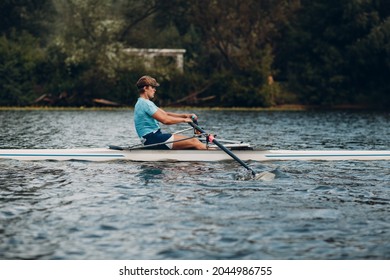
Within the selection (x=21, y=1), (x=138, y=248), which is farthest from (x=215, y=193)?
(x=21, y=1)

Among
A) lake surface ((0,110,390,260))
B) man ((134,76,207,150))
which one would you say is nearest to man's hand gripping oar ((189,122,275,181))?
lake surface ((0,110,390,260))

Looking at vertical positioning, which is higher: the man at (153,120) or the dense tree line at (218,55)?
the dense tree line at (218,55)

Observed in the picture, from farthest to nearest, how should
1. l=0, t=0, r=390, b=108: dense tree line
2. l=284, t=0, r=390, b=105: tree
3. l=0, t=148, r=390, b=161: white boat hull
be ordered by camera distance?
l=284, t=0, r=390, b=105: tree, l=0, t=0, r=390, b=108: dense tree line, l=0, t=148, r=390, b=161: white boat hull

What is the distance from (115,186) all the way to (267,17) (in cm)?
4426

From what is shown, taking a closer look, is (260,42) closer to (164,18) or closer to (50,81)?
(164,18)

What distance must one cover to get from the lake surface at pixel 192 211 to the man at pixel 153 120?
0.52m

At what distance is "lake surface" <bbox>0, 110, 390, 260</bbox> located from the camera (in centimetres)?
932

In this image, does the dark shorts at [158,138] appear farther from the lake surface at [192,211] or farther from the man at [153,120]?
the lake surface at [192,211]

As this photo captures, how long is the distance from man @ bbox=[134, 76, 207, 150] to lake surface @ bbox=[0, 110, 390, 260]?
0.52 meters

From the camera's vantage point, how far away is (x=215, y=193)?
12977 mm

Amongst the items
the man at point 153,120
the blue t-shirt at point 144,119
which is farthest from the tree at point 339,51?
the blue t-shirt at point 144,119

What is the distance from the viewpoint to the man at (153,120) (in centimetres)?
1600

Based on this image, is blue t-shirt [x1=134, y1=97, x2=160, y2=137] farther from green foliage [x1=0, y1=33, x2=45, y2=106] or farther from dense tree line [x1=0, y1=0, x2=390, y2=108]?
green foliage [x1=0, y1=33, x2=45, y2=106]

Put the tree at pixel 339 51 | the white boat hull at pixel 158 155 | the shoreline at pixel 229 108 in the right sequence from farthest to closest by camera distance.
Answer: the tree at pixel 339 51
the shoreline at pixel 229 108
the white boat hull at pixel 158 155
